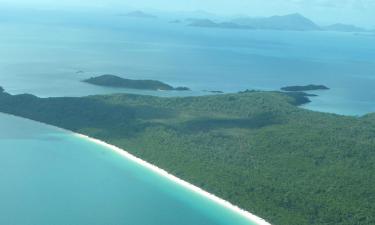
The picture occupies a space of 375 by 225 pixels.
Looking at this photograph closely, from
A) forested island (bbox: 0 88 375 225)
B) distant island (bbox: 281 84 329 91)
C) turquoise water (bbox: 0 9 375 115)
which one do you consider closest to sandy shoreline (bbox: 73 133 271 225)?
forested island (bbox: 0 88 375 225)

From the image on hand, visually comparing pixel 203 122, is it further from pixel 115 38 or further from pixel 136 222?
pixel 115 38

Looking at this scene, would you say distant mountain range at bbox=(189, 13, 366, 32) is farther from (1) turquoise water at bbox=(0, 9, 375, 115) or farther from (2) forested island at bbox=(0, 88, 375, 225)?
(2) forested island at bbox=(0, 88, 375, 225)

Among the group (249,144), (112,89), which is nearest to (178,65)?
(112,89)

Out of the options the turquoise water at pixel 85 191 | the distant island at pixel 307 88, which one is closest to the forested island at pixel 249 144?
the turquoise water at pixel 85 191

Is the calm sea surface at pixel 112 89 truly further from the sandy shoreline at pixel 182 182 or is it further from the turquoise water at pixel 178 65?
the sandy shoreline at pixel 182 182

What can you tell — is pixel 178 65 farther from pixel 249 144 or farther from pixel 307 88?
pixel 249 144

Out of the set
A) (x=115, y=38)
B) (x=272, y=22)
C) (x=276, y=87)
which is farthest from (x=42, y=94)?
(x=272, y=22)
